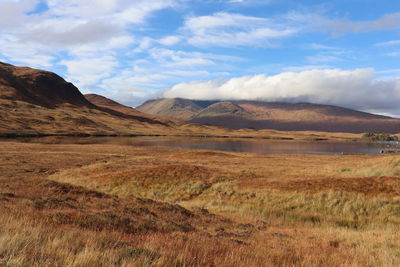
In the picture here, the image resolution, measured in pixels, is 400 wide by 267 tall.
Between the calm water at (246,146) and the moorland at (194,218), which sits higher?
the moorland at (194,218)

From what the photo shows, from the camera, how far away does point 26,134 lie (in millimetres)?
124625

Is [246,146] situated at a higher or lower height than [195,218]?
lower

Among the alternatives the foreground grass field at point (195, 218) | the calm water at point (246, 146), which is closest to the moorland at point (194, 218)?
the foreground grass field at point (195, 218)

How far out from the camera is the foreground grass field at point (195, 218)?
6.47 m

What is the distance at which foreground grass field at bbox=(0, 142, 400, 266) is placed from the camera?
21.2 ft

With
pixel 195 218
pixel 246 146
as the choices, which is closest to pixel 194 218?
pixel 195 218

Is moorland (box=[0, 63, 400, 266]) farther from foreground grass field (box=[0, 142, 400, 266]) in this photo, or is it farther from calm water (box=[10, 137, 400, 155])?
calm water (box=[10, 137, 400, 155])

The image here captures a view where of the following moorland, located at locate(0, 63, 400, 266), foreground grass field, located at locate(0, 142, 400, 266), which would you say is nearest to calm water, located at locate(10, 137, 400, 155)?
moorland, located at locate(0, 63, 400, 266)

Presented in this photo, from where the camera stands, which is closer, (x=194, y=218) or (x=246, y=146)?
(x=194, y=218)

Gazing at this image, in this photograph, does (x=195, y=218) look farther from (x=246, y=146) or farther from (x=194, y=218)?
(x=246, y=146)

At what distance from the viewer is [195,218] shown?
15.3 metres

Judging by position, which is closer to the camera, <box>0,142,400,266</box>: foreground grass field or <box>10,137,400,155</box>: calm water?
<box>0,142,400,266</box>: foreground grass field

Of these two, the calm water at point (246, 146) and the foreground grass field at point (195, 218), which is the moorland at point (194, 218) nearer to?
the foreground grass field at point (195, 218)

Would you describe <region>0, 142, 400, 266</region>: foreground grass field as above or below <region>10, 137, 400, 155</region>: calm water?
above
